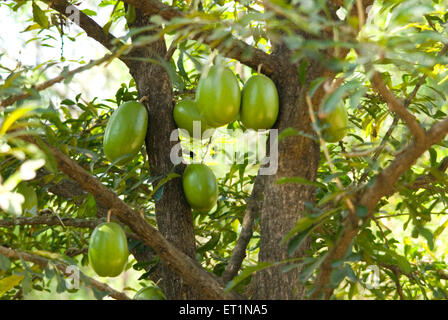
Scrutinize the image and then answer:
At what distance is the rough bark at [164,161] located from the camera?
115 cm

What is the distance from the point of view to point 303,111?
1013 mm

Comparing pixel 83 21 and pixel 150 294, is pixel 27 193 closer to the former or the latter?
pixel 150 294

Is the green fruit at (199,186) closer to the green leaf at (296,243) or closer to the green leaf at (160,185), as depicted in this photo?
the green leaf at (160,185)

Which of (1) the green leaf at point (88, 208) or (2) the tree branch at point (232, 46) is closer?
(2) the tree branch at point (232, 46)

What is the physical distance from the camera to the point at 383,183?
0.75 meters

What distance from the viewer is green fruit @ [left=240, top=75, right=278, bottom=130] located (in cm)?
104

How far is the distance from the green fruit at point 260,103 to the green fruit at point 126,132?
23 centimetres

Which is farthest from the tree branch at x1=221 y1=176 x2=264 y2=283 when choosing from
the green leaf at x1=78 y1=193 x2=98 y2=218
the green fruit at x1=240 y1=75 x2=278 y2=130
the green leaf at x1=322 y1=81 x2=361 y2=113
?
the green leaf at x1=322 y1=81 x2=361 y2=113

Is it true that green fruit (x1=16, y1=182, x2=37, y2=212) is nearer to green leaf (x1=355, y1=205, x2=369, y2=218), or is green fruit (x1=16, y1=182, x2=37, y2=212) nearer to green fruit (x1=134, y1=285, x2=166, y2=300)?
green fruit (x1=134, y1=285, x2=166, y2=300)

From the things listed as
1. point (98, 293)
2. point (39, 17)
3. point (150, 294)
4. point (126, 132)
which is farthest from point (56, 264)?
point (39, 17)

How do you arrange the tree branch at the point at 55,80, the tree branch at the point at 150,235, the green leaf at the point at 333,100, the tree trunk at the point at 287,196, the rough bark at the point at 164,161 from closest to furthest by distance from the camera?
the green leaf at the point at 333,100 → the tree branch at the point at 55,80 → the tree branch at the point at 150,235 → the tree trunk at the point at 287,196 → the rough bark at the point at 164,161

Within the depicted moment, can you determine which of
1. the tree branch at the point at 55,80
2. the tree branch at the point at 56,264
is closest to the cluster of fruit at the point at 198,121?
the tree branch at the point at 56,264

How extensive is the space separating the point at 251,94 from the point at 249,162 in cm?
49

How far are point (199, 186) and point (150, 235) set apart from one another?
235mm
